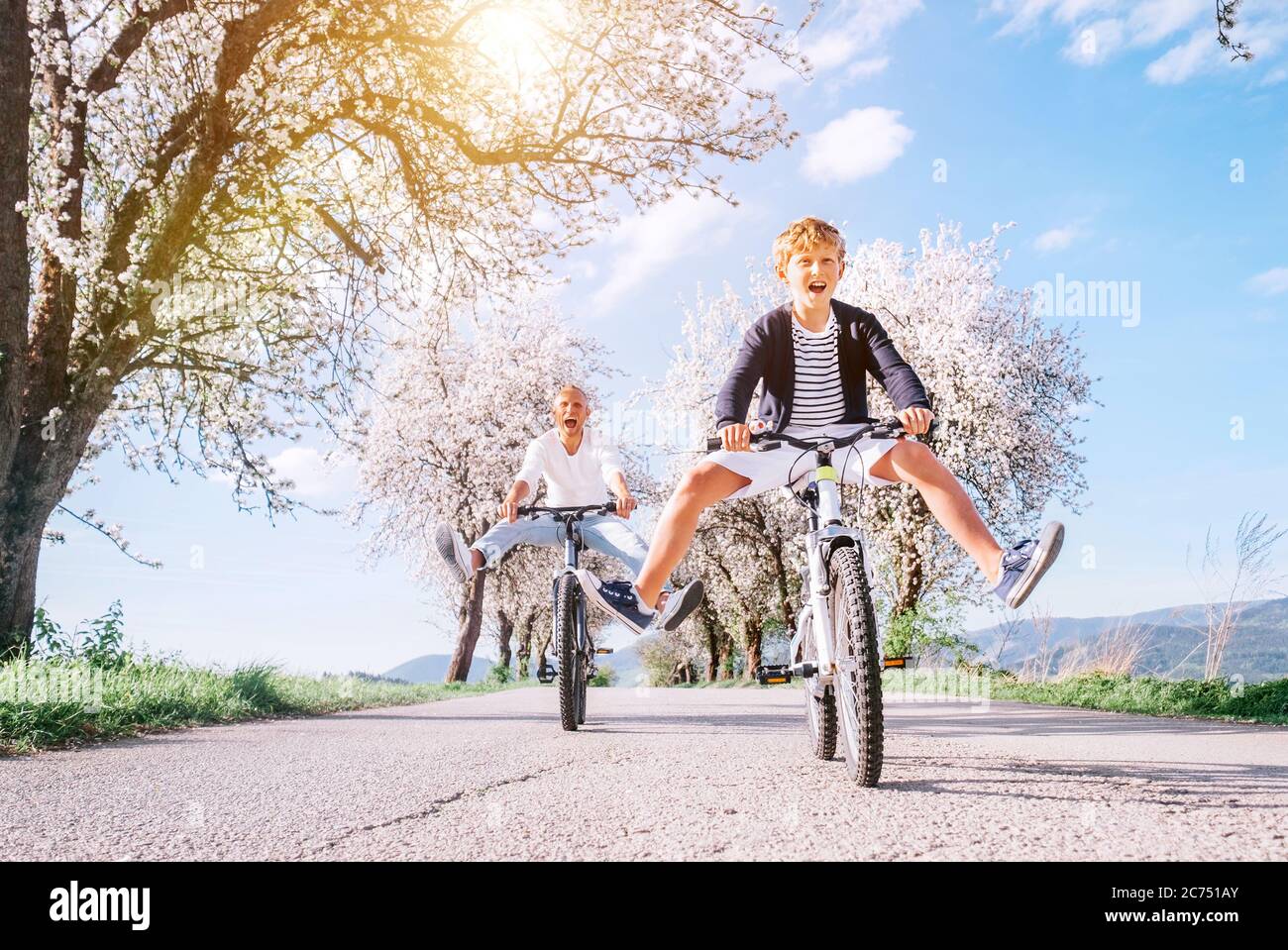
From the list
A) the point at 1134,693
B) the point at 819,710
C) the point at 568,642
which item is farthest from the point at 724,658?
Answer: the point at 819,710

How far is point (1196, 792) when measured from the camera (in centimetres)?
353

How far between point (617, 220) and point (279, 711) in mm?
6754

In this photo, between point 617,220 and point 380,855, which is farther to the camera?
point 617,220

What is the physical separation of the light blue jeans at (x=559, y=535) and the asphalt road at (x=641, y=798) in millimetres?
1329

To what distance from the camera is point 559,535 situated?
6676mm

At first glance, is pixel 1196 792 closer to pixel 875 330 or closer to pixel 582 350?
pixel 875 330

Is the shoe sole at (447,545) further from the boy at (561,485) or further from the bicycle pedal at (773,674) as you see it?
the bicycle pedal at (773,674)

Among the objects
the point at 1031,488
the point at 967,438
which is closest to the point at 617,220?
the point at 967,438

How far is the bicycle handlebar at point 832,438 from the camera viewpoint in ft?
12.4

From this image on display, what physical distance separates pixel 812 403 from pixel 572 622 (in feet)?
9.45

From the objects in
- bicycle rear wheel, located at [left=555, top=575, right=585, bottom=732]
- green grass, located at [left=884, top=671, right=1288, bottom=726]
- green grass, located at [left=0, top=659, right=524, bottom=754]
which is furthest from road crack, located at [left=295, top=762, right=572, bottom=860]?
green grass, located at [left=884, top=671, right=1288, bottom=726]

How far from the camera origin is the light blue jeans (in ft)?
21.0

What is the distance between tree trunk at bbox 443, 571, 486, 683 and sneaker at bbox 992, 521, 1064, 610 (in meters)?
19.2

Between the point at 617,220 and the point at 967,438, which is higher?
the point at 617,220
